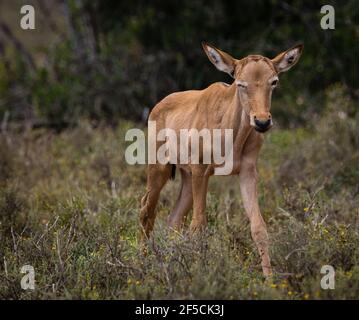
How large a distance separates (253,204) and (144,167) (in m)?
4.34

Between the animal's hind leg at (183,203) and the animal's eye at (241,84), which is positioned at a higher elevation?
the animal's eye at (241,84)

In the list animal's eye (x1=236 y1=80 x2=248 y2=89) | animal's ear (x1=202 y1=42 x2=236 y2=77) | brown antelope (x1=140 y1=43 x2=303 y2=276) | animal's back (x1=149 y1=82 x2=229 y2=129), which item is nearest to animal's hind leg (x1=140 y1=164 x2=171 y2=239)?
brown antelope (x1=140 y1=43 x2=303 y2=276)

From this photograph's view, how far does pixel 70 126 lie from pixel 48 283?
9637mm

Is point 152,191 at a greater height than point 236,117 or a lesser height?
lesser

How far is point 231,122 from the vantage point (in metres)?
8.34

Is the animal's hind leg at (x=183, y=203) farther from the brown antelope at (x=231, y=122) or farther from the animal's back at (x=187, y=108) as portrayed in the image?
the animal's back at (x=187, y=108)

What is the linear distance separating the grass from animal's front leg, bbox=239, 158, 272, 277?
145 millimetres

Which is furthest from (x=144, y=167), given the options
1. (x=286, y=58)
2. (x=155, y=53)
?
(x=155, y=53)

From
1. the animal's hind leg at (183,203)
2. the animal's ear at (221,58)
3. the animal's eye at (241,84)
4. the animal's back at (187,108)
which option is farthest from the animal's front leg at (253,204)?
the animal's hind leg at (183,203)

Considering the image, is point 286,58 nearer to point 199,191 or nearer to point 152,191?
point 199,191

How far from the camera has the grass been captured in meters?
6.98

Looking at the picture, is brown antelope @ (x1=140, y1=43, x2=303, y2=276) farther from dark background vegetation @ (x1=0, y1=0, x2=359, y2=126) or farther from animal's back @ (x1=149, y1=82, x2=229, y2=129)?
dark background vegetation @ (x1=0, y1=0, x2=359, y2=126)

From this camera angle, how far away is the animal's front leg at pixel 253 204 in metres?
7.82

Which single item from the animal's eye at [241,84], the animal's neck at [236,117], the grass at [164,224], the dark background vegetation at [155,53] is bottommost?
the grass at [164,224]
